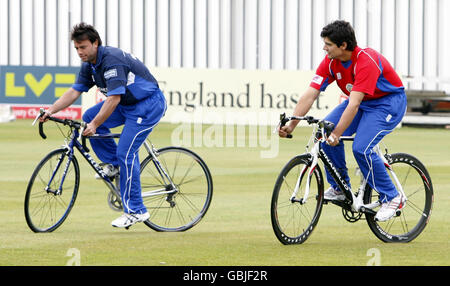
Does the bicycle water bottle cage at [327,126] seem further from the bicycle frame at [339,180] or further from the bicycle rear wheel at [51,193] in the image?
the bicycle rear wheel at [51,193]

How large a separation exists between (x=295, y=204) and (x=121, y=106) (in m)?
1.61

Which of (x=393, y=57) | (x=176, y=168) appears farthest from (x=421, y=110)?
(x=176, y=168)

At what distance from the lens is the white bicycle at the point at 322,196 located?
7.33 metres

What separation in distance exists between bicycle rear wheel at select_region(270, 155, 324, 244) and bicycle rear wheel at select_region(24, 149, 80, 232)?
1.74m

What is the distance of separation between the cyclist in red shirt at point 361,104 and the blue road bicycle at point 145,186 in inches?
42.8

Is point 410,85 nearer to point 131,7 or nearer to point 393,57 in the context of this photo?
point 393,57

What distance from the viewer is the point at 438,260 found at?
6918 millimetres

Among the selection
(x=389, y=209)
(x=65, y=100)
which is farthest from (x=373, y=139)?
(x=65, y=100)

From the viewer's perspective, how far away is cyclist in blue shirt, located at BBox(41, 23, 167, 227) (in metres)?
7.68

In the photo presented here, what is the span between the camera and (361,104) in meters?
7.62

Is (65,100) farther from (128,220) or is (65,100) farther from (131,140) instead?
(128,220)

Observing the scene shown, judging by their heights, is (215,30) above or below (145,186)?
above

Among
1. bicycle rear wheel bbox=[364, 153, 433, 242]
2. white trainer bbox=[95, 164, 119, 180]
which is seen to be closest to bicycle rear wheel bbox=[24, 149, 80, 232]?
white trainer bbox=[95, 164, 119, 180]

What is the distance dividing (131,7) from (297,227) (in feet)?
73.1
